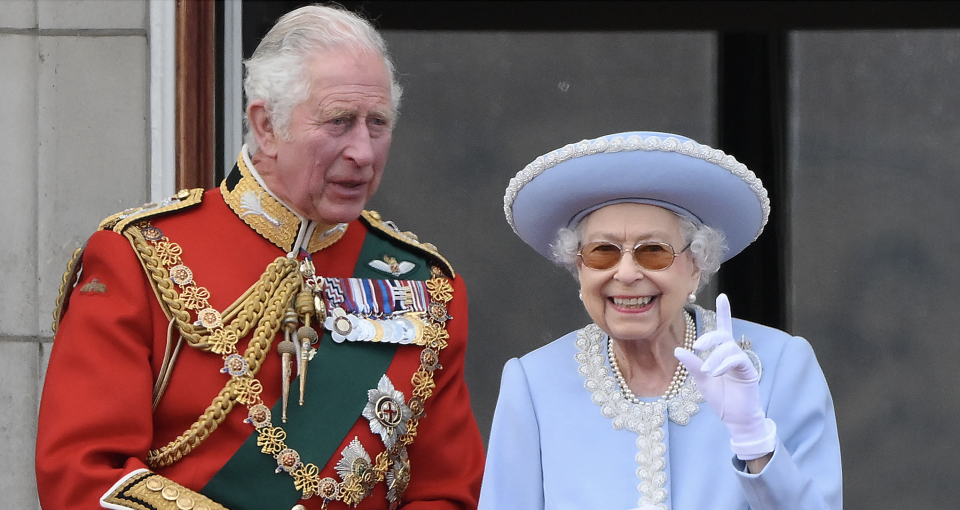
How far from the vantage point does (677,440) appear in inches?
102

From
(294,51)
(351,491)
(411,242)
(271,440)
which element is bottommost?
(351,491)

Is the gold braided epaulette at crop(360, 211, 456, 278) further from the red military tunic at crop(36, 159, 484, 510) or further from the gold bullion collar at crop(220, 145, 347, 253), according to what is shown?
the gold bullion collar at crop(220, 145, 347, 253)

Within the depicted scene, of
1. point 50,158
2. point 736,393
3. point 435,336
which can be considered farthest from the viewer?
point 50,158

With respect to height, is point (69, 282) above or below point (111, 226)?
below

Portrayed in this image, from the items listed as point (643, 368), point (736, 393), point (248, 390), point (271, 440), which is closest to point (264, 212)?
point (248, 390)

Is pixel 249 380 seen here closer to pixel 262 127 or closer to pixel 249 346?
pixel 249 346

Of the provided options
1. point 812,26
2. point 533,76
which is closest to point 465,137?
point 533,76

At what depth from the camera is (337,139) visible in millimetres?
2939

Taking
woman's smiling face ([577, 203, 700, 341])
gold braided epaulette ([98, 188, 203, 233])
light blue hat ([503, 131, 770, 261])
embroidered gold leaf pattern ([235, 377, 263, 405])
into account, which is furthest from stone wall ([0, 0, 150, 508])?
woman's smiling face ([577, 203, 700, 341])

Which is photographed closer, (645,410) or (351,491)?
(645,410)

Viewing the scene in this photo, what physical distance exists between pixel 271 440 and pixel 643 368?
2.63ft

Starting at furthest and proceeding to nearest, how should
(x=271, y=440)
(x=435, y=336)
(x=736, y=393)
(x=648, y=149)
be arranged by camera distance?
(x=435, y=336) → (x=271, y=440) → (x=648, y=149) → (x=736, y=393)

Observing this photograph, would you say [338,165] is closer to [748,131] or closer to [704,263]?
[704,263]

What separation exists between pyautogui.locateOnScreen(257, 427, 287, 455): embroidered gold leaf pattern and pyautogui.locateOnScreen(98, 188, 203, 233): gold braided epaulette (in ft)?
1.74
